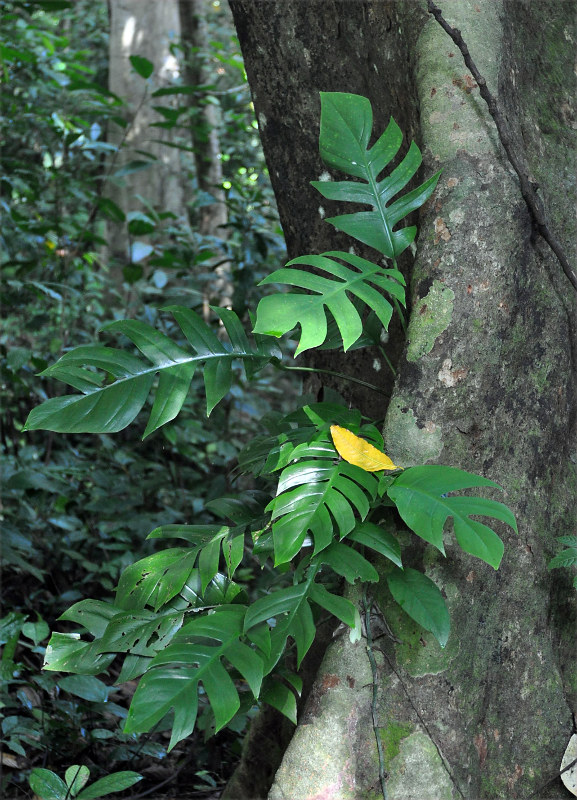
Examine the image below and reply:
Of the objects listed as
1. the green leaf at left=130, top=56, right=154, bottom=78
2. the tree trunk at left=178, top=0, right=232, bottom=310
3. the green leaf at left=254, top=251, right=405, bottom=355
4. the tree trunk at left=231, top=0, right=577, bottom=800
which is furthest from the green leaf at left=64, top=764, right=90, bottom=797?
the tree trunk at left=178, top=0, right=232, bottom=310

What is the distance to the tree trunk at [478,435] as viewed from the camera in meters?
1.59

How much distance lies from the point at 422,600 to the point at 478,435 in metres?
0.43

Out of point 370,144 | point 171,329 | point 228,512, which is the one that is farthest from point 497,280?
point 171,329

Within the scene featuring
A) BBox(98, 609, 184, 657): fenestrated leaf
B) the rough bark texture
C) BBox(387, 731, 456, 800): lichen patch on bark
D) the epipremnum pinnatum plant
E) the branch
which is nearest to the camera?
the epipremnum pinnatum plant

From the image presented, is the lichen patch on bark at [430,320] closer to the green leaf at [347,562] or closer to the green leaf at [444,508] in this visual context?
the green leaf at [444,508]

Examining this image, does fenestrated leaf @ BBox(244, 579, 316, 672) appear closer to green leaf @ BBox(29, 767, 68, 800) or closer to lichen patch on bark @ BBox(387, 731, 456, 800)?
lichen patch on bark @ BBox(387, 731, 456, 800)

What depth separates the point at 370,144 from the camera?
7.12 feet

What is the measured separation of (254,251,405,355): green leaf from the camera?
150 centimetres

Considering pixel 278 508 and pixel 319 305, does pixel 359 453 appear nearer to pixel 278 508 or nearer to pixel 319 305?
pixel 278 508

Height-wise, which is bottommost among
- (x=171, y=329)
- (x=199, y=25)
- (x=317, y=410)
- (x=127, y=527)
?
(x=127, y=527)

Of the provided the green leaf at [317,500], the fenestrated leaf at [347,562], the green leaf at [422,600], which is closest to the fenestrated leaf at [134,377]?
the green leaf at [317,500]

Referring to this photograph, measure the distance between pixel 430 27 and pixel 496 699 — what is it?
166 cm

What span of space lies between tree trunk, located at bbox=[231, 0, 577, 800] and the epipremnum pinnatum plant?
101mm

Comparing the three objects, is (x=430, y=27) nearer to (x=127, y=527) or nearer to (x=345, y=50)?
(x=345, y=50)
